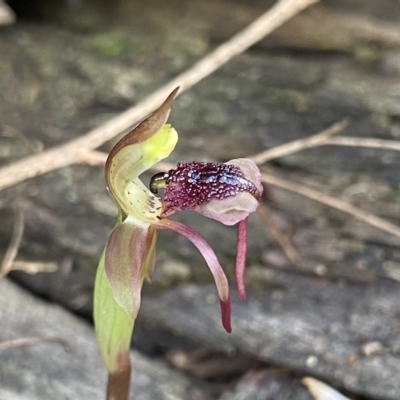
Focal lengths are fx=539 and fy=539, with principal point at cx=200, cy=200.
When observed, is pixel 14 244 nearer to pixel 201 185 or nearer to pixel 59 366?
pixel 59 366

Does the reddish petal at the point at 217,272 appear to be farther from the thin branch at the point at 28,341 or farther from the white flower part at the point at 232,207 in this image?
the thin branch at the point at 28,341

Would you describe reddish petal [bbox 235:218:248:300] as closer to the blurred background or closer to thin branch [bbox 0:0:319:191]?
the blurred background

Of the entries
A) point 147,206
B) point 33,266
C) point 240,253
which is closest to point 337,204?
point 240,253

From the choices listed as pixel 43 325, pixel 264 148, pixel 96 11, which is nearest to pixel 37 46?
pixel 96 11

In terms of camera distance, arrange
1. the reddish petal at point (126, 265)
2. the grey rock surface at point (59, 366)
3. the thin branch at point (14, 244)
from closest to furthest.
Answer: the reddish petal at point (126, 265), the grey rock surface at point (59, 366), the thin branch at point (14, 244)

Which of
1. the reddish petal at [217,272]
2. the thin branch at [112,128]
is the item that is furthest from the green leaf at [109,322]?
the thin branch at [112,128]

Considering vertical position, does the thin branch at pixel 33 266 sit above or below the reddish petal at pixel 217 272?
below

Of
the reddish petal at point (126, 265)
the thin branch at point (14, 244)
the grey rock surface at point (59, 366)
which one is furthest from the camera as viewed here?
the thin branch at point (14, 244)

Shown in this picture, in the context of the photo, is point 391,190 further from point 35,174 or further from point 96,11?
point 96,11
